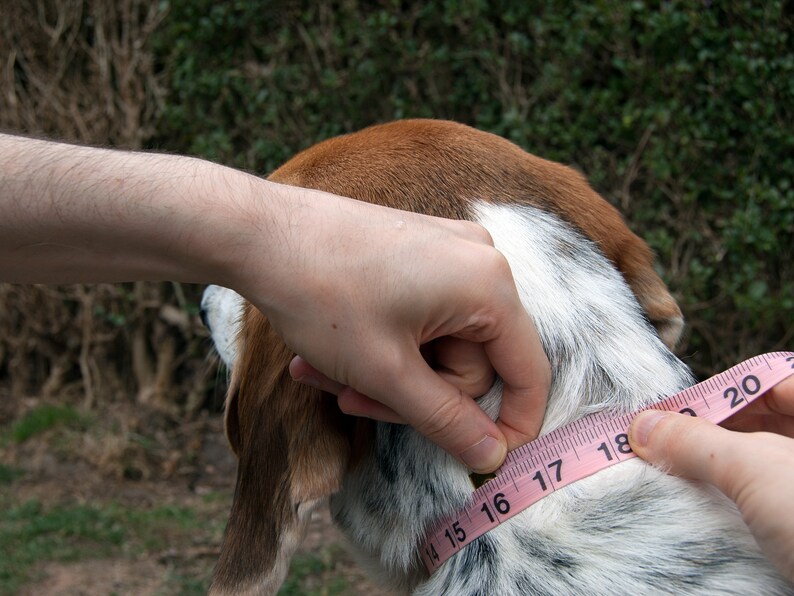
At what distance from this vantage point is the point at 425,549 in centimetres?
199

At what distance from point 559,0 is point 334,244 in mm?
3540

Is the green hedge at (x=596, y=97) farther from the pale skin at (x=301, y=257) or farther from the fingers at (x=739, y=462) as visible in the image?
the pale skin at (x=301, y=257)

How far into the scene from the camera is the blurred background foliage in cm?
454

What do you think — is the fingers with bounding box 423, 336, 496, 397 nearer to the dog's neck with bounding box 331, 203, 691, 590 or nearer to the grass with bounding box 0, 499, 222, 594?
the dog's neck with bounding box 331, 203, 691, 590

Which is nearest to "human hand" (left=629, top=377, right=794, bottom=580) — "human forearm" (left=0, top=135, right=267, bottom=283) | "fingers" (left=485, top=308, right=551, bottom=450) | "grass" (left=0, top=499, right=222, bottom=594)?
"fingers" (left=485, top=308, right=551, bottom=450)

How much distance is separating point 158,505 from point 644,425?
412 cm

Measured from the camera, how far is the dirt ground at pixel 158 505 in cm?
428

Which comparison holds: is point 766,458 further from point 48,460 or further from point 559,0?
point 48,460

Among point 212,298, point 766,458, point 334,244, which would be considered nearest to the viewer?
point 766,458

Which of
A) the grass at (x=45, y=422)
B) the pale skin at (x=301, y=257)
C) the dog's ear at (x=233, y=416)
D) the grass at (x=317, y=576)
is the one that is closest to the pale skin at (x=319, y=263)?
the pale skin at (x=301, y=257)

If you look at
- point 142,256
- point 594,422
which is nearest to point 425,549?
point 594,422

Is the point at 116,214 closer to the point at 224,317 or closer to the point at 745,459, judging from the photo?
the point at 224,317

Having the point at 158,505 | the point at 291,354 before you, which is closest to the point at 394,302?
the point at 291,354

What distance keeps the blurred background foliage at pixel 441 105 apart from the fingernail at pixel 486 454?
322cm
